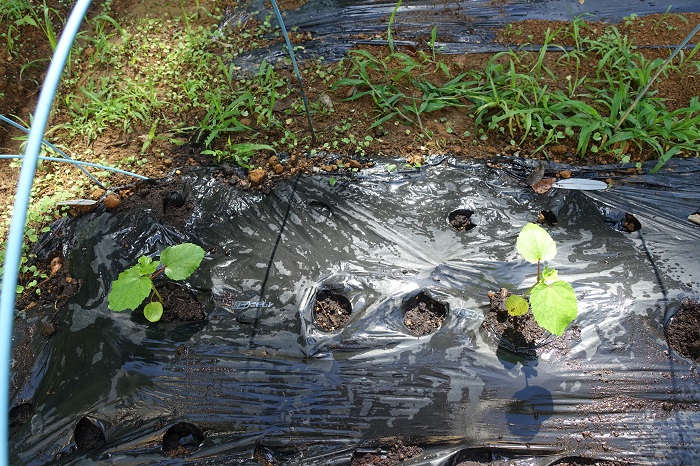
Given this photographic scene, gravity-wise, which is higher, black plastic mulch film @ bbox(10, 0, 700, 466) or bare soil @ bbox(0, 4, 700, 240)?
bare soil @ bbox(0, 4, 700, 240)

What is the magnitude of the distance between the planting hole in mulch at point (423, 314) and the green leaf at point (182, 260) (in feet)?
2.89

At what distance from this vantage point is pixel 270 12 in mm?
3037

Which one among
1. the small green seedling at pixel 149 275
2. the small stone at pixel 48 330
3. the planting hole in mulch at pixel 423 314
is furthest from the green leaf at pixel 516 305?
the small stone at pixel 48 330

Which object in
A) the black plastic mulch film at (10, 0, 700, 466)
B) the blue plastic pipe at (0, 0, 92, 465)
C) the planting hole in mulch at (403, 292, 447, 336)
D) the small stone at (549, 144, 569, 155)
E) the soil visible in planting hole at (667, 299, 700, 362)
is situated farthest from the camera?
the small stone at (549, 144, 569, 155)

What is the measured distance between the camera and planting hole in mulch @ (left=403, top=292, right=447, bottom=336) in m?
1.85

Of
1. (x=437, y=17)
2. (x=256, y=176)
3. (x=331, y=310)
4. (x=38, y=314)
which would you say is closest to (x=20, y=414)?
(x=38, y=314)

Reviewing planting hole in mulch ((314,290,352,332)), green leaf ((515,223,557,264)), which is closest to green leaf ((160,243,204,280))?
Answer: planting hole in mulch ((314,290,352,332))

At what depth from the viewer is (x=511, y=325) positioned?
1811 millimetres

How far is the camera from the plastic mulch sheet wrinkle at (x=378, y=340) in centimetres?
163

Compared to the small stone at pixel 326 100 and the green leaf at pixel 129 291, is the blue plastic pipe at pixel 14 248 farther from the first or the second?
the small stone at pixel 326 100

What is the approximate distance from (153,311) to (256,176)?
822mm

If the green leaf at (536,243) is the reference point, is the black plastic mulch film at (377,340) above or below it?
below

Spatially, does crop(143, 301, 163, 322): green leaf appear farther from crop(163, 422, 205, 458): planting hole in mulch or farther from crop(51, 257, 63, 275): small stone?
crop(51, 257, 63, 275): small stone

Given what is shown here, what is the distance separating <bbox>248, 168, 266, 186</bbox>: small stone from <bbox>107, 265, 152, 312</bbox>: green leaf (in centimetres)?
75
